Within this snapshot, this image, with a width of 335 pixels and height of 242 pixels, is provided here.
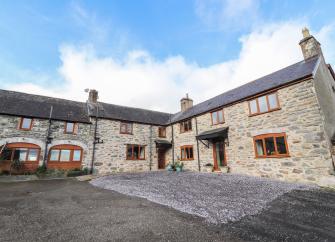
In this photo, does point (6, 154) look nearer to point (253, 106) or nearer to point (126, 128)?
point (126, 128)

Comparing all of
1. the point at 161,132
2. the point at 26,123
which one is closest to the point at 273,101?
the point at 161,132

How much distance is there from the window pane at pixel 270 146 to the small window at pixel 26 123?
17079 millimetres

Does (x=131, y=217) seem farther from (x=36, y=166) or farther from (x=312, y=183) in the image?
(x=36, y=166)

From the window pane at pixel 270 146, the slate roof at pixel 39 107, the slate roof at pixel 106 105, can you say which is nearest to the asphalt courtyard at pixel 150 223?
the window pane at pixel 270 146

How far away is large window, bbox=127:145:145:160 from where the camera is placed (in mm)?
16984

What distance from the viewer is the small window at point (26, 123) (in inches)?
522

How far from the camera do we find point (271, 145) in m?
10.0

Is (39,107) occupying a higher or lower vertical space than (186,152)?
higher

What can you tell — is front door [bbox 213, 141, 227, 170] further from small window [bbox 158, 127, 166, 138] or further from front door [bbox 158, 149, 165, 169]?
small window [bbox 158, 127, 166, 138]

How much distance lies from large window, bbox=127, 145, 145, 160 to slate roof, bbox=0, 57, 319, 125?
2731 mm

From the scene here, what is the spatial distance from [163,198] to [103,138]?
11.4 meters

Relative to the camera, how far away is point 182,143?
661 inches

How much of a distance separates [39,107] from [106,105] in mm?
6071

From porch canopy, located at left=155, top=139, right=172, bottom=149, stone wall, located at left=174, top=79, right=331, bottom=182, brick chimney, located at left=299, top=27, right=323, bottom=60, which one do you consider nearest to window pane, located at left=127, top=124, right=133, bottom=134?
porch canopy, located at left=155, top=139, right=172, bottom=149
